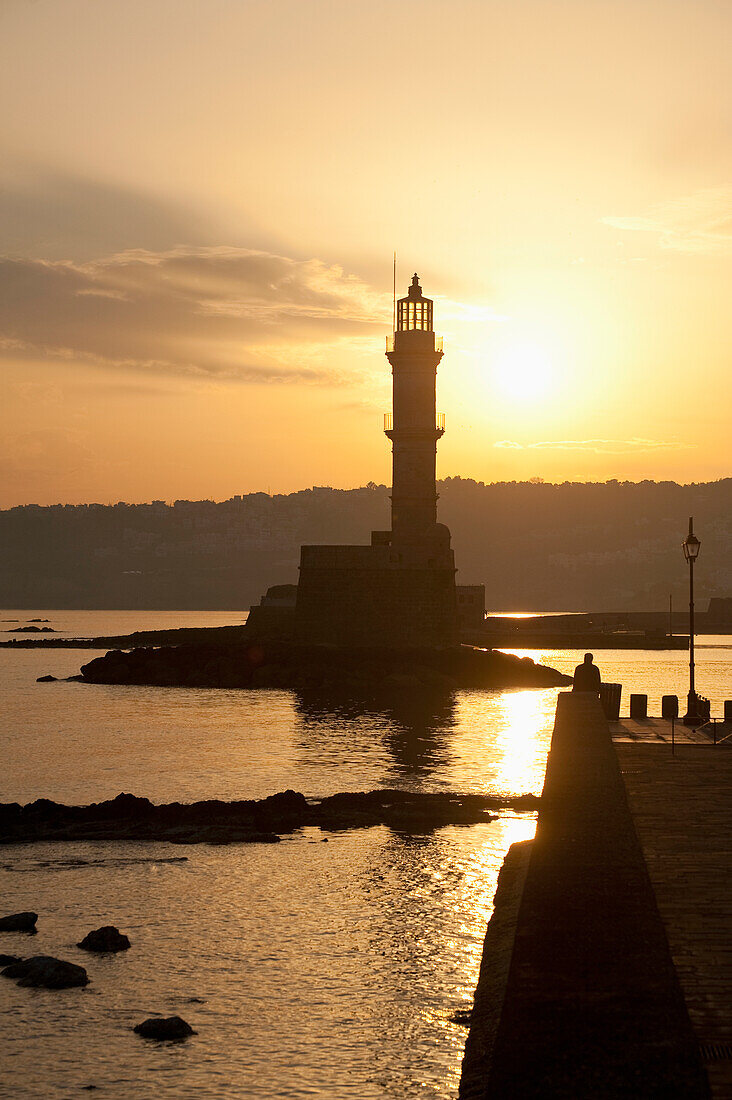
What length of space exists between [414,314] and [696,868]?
43.9 m

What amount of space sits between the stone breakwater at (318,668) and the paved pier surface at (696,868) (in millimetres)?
31511

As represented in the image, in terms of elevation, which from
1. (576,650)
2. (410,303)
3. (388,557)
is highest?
(410,303)

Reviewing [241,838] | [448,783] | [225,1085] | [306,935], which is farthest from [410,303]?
[225,1085]

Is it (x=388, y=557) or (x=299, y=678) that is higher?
(x=388, y=557)

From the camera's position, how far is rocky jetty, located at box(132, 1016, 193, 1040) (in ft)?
31.6

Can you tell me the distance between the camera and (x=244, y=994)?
10.8m

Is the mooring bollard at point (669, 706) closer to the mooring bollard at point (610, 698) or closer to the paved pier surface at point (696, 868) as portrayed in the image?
the mooring bollard at point (610, 698)

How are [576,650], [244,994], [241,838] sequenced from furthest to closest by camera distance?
1. [576,650]
2. [241,838]
3. [244,994]

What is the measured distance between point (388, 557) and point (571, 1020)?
44665 mm

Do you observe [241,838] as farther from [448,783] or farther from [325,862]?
[448,783]

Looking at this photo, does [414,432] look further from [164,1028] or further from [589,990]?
[589,990]

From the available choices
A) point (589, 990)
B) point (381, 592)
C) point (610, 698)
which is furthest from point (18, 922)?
point (381, 592)

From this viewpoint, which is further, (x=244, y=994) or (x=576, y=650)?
(x=576, y=650)

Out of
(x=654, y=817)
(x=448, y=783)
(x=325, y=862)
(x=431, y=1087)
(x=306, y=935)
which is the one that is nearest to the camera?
(x=431, y=1087)
